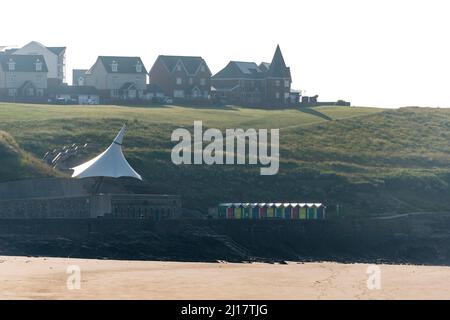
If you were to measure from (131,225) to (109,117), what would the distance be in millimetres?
38385

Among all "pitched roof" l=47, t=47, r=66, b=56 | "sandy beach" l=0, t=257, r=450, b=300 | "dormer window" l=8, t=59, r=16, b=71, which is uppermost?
"pitched roof" l=47, t=47, r=66, b=56

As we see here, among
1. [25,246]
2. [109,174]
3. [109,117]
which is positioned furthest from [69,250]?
[109,117]

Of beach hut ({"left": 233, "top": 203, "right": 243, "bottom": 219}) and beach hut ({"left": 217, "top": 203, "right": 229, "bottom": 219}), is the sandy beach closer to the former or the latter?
beach hut ({"left": 233, "top": 203, "right": 243, "bottom": 219})

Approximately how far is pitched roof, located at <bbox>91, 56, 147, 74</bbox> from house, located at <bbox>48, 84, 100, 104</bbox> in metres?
2.92

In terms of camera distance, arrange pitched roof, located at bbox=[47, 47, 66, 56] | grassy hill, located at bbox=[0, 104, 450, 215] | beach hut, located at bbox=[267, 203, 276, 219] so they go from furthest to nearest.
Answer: pitched roof, located at bbox=[47, 47, 66, 56] < grassy hill, located at bbox=[0, 104, 450, 215] < beach hut, located at bbox=[267, 203, 276, 219]

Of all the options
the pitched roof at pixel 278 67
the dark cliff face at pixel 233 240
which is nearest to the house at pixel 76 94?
the pitched roof at pixel 278 67

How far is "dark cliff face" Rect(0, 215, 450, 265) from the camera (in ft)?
203

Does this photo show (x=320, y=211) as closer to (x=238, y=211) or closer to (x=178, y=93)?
(x=238, y=211)

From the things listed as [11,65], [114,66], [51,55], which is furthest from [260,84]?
[11,65]
